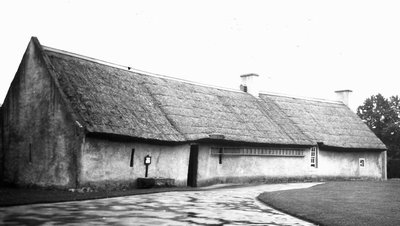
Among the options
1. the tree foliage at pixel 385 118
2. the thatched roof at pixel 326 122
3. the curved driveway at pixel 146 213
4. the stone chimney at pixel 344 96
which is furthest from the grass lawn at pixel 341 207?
the tree foliage at pixel 385 118

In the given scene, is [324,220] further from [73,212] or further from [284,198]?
[73,212]

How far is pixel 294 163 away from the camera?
28125 mm

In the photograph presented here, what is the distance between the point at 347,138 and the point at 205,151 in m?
13.7

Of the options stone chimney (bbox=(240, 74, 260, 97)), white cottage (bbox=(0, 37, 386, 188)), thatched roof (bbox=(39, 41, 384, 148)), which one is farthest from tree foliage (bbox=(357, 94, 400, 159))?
stone chimney (bbox=(240, 74, 260, 97))

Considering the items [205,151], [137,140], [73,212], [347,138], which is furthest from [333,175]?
[73,212]

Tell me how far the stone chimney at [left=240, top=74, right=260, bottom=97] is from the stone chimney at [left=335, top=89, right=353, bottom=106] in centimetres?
1031

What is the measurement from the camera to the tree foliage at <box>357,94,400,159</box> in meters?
43.6

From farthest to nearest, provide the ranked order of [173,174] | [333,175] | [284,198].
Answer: [333,175]
[173,174]
[284,198]

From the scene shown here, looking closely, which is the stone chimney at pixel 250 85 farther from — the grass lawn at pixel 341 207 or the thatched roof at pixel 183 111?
the grass lawn at pixel 341 207

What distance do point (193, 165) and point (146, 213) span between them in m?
11.1

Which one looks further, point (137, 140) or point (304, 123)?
point (304, 123)

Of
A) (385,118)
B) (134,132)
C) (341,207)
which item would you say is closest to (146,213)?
(341,207)

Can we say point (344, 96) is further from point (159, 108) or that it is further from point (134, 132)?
point (134, 132)

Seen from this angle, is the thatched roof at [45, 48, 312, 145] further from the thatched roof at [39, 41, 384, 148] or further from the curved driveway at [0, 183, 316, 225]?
the curved driveway at [0, 183, 316, 225]
